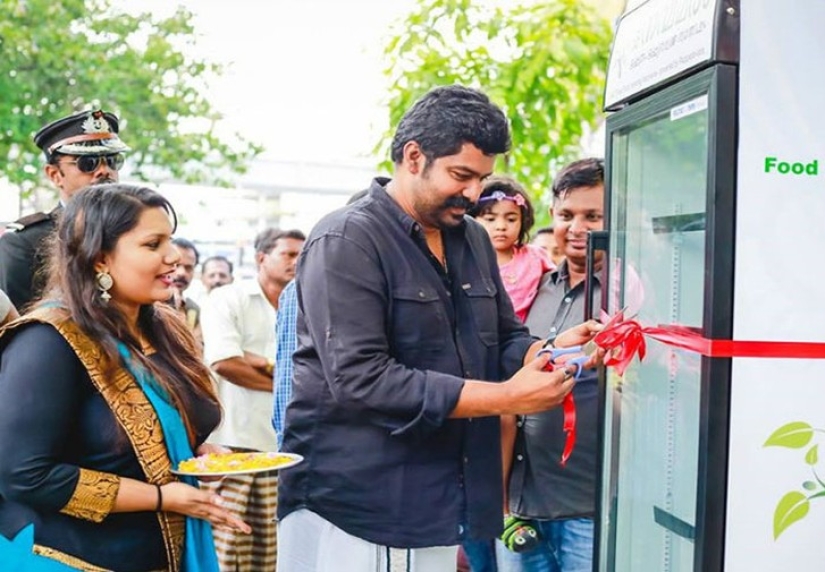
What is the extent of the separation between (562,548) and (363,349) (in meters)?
1.28

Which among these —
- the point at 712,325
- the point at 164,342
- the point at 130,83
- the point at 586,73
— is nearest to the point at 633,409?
the point at 712,325

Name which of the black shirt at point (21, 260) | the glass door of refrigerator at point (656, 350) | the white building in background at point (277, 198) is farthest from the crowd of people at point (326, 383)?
the white building in background at point (277, 198)

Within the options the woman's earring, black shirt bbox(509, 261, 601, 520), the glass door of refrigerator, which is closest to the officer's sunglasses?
the woman's earring

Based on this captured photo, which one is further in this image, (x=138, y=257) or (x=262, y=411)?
(x=262, y=411)

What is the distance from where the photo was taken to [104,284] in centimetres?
243

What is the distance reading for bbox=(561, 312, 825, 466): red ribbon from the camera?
6.73 ft

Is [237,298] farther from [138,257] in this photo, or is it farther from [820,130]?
[820,130]

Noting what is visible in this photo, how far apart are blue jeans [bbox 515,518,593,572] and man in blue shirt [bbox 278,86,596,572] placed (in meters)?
0.67

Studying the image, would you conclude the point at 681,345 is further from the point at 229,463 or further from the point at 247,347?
the point at 247,347

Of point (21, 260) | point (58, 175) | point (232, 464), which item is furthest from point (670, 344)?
point (58, 175)

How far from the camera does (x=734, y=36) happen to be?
2.01 metres

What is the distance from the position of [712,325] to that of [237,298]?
3.25 m

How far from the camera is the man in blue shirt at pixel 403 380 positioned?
2375 millimetres

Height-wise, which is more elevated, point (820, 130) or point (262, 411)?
point (820, 130)
